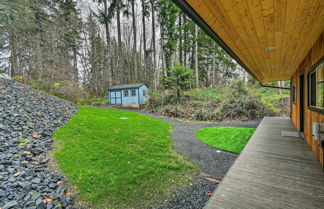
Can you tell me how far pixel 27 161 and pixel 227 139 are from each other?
5.30 metres

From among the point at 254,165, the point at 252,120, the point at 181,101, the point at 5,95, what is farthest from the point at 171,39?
the point at 254,165

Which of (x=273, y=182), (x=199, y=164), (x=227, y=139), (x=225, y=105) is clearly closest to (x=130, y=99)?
(x=225, y=105)

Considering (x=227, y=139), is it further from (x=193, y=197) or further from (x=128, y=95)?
(x=128, y=95)

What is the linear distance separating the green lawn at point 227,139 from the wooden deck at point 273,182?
1313mm

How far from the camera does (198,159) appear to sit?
3562 mm

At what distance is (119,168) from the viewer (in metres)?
2.94

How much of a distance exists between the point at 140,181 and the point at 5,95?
6.52 meters

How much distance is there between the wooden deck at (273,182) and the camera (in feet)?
4.97

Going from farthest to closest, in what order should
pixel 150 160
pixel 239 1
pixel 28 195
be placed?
1. pixel 150 160
2. pixel 28 195
3. pixel 239 1

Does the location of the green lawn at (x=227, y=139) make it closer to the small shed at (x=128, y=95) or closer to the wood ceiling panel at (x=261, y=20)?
the wood ceiling panel at (x=261, y=20)

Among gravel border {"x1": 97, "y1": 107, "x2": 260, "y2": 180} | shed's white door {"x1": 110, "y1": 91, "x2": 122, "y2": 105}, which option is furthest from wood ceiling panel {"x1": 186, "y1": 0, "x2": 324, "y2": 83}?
shed's white door {"x1": 110, "y1": 91, "x2": 122, "y2": 105}

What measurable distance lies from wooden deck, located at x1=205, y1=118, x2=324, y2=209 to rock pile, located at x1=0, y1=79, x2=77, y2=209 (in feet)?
7.07

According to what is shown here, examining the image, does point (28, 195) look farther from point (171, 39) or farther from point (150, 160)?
point (171, 39)

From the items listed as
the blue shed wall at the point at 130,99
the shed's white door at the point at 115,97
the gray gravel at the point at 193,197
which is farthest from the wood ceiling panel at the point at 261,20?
the shed's white door at the point at 115,97
